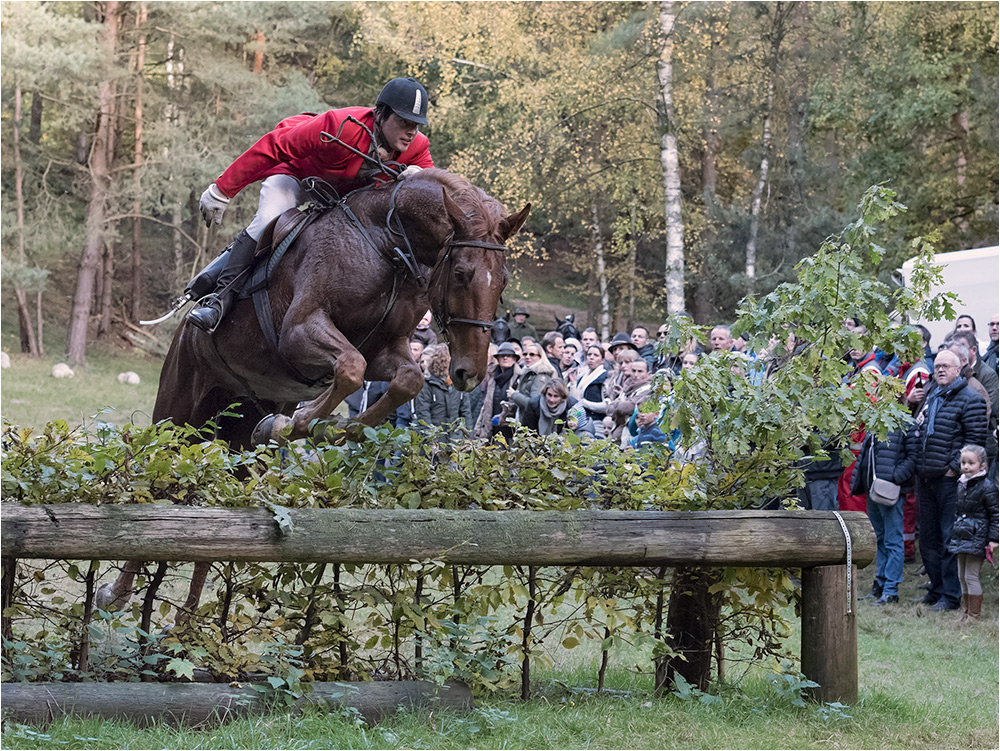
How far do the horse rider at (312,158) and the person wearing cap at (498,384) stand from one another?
5313 mm

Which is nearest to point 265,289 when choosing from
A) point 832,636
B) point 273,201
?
point 273,201

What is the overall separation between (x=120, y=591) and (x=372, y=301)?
5.72 ft

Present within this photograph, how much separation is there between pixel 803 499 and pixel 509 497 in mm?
5293

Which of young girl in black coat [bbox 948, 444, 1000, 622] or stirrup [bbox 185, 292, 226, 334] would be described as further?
young girl in black coat [bbox 948, 444, 1000, 622]

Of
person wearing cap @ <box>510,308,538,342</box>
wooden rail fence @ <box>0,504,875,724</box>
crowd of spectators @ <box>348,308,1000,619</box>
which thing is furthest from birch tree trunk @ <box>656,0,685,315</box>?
wooden rail fence @ <box>0,504,875,724</box>

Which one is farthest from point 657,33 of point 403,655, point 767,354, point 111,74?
point 403,655

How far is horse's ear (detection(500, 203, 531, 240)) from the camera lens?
15.6ft

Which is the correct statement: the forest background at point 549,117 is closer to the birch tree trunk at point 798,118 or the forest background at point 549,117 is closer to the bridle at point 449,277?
the birch tree trunk at point 798,118

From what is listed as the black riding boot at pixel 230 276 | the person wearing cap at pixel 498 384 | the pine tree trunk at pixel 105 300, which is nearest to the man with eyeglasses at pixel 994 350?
the person wearing cap at pixel 498 384

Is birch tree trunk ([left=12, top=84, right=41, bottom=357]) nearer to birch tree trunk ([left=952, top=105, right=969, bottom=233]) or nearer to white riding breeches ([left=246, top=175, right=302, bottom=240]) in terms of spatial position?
white riding breeches ([left=246, top=175, right=302, bottom=240])

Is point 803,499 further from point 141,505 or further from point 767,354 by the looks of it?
point 141,505

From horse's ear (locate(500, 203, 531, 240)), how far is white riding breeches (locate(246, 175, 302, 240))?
126 centimetres

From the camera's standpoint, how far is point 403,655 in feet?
13.9

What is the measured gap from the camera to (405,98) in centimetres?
494
